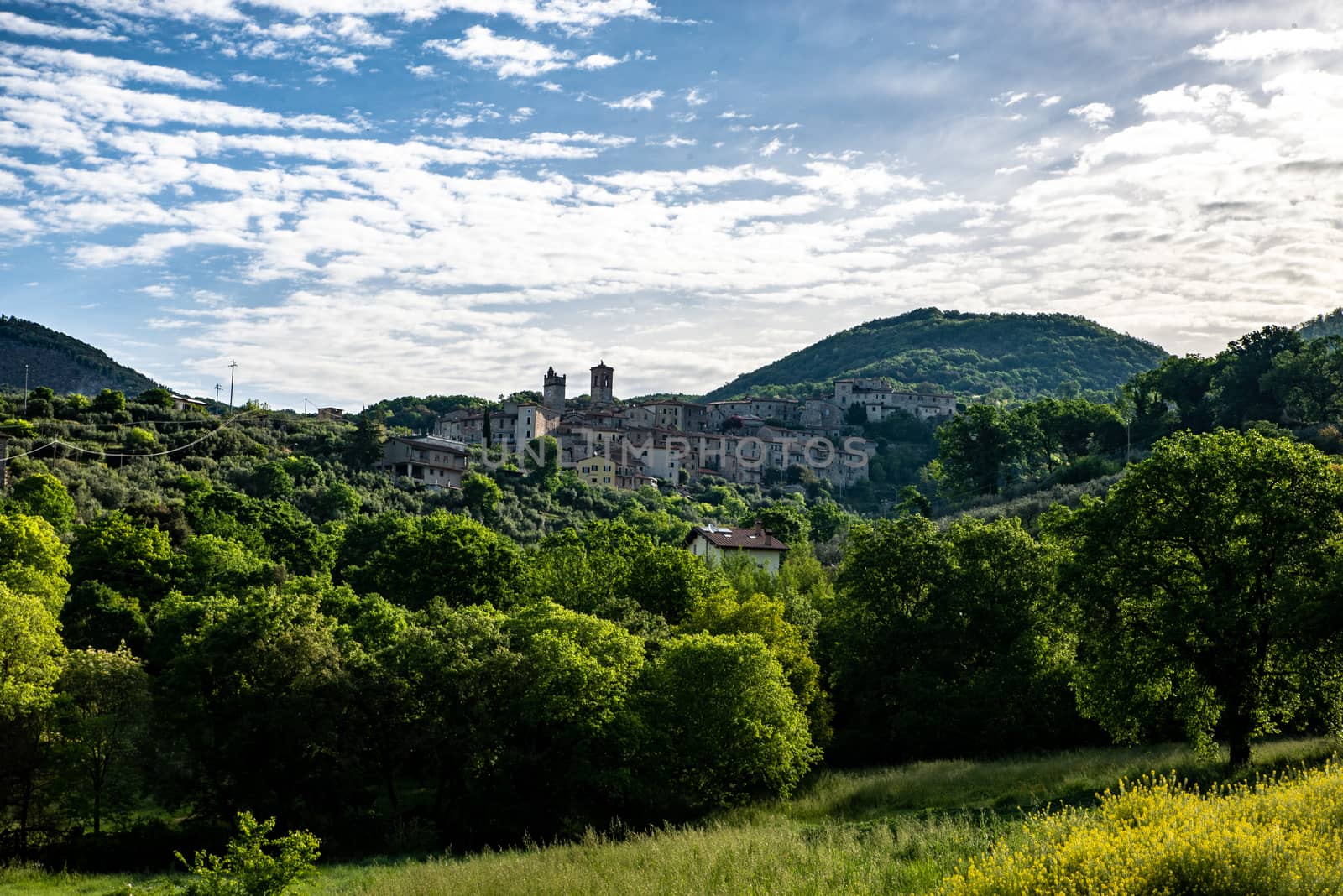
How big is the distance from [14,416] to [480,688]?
6637 cm

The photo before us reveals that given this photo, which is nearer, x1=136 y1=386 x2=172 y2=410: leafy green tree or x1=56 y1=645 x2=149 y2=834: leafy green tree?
x1=56 y1=645 x2=149 y2=834: leafy green tree

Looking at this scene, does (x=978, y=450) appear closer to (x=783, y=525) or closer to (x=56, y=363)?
(x=783, y=525)

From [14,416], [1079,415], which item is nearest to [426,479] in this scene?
[14,416]

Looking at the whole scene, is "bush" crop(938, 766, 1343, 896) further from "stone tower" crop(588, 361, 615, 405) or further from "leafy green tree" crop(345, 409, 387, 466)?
"stone tower" crop(588, 361, 615, 405)

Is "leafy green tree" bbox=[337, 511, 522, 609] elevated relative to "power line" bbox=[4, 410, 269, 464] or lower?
lower

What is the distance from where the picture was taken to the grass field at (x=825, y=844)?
17.3m

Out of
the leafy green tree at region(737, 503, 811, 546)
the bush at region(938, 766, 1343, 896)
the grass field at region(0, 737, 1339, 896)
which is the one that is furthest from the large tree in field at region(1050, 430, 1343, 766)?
the leafy green tree at region(737, 503, 811, 546)

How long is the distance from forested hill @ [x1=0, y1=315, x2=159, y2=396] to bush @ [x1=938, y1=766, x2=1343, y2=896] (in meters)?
168

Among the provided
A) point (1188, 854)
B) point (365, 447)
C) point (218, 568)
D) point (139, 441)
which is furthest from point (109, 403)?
point (1188, 854)

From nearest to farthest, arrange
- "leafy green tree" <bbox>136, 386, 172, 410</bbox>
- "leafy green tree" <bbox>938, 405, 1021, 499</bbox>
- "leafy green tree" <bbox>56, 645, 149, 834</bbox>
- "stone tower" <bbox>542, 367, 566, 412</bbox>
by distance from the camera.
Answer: "leafy green tree" <bbox>56, 645, 149, 834</bbox>
"leafy green tree" <bbox>938, 405, 1021, 499</bbox>
"leafy green tree" <bbox>136, 386, 172, 410</bbox>
"stone tower" <bbox>542, 367, 566, 412</bbox>

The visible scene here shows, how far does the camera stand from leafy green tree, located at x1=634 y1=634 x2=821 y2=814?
97.7 ft

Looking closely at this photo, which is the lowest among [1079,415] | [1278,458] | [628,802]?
[628,802]

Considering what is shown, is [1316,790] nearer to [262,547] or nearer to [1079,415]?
[262,547]

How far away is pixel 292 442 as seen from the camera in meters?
96.0
